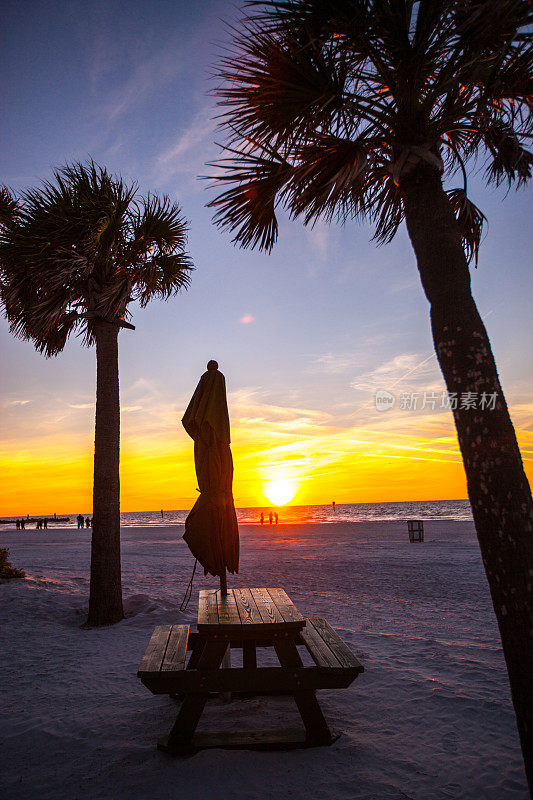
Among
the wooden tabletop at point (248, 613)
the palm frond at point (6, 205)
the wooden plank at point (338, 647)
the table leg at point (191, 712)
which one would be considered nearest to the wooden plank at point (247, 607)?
the wooden tabletop at point (248, 613)

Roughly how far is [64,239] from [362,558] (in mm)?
13209

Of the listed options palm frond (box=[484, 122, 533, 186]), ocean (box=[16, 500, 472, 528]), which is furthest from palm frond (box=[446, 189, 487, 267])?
ocean (box=[16, 500, 472, 528])

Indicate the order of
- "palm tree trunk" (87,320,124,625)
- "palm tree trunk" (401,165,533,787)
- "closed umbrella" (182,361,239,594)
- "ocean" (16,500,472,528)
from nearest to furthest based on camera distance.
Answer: "palm tree trunk" (401,165,533,787)
"closed umbrella" (182,361,239,594)
"palm tree trunk" (87,320,124,625)
"ocean" (16,500,472,528)

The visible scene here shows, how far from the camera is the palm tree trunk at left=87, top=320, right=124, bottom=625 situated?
282 inches

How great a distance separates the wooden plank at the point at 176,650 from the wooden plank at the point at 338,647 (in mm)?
1181

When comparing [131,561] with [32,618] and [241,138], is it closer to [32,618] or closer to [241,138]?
[32,618]

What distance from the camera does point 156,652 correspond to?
12.1 ft

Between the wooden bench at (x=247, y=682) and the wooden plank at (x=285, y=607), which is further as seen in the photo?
the wooden plank at (x=285, y=607)

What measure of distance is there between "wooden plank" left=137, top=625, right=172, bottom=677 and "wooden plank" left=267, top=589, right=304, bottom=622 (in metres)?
0.98

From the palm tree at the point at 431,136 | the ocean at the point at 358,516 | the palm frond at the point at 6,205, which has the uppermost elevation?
the palm frond at the point at 6,205

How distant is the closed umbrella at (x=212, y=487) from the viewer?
13.2 feet

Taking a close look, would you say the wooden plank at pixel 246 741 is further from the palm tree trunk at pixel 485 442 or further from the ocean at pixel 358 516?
Result: the ocean at pixel 358 516

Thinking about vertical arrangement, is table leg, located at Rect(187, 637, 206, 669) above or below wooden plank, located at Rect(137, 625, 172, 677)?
below

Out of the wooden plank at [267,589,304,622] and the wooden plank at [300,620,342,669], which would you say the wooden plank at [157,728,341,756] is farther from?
the wooden plank at [267,589,304,622]
